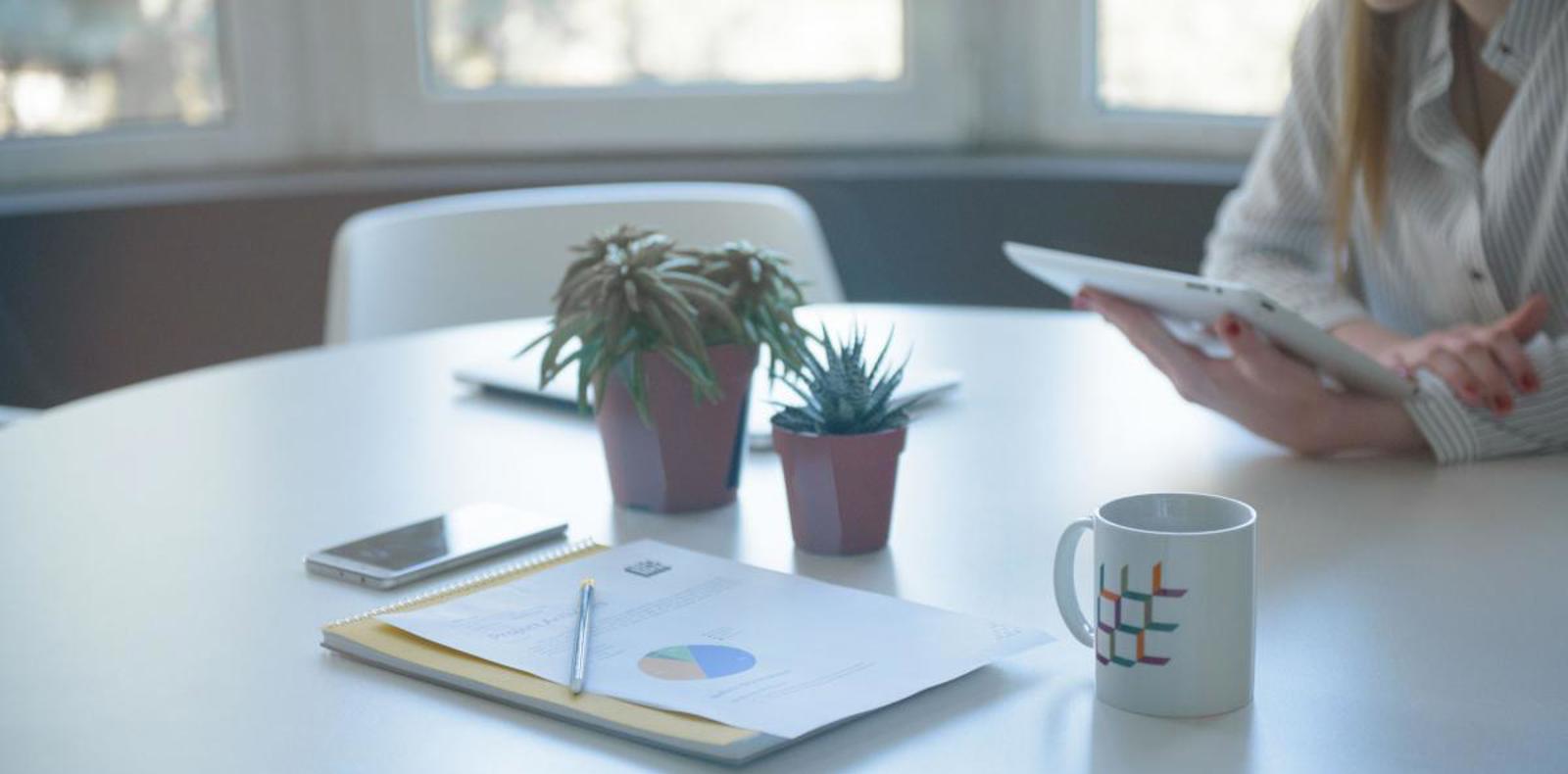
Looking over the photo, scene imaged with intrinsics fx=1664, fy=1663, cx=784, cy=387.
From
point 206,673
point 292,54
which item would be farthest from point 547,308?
point 206,673

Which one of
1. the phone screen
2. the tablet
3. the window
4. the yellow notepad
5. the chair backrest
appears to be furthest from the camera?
the window

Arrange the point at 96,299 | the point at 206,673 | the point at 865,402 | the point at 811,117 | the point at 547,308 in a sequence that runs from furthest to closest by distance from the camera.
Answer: the point at 811,117
the point at 96,299
the point at 547,308
the point at 865,402
the point at 206,673

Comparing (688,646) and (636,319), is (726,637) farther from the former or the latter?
(636,319)

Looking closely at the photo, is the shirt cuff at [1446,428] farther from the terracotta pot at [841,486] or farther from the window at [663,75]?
the window at [663,75]

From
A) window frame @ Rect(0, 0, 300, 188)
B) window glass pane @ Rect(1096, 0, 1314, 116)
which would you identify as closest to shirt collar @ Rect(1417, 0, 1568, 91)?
window glass pane @ Rect(1096, 0, 1314, 116)

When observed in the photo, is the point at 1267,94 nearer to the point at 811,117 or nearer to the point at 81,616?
the point at 811,117

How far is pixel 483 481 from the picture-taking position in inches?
44.9

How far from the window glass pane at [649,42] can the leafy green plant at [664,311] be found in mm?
1719

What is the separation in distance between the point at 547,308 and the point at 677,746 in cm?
133

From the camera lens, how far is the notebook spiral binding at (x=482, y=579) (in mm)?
865

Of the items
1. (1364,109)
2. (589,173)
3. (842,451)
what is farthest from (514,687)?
(589,173)

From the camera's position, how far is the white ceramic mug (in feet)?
2.37

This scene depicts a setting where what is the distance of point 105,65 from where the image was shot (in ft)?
8.67

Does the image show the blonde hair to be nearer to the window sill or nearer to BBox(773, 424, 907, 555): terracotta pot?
BBox(773, 424, 907, 555): terracotta pot
